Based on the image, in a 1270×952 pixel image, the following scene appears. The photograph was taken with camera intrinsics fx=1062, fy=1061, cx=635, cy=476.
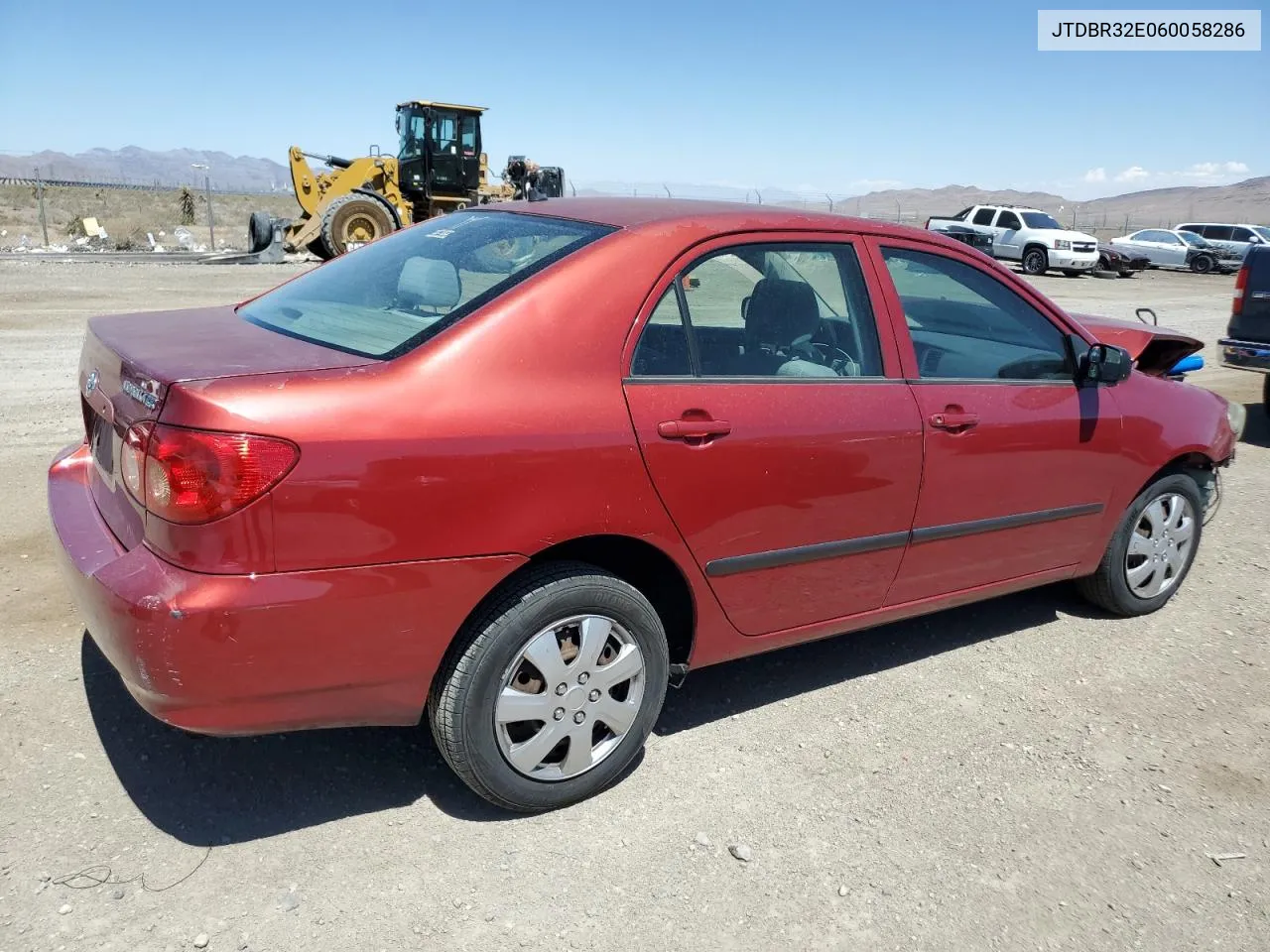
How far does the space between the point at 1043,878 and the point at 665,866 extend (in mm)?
1056

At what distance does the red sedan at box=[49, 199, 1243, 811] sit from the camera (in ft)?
8.36

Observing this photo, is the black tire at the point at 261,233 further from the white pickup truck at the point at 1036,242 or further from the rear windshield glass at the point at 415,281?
the rear windshield glass at the point at 415,281

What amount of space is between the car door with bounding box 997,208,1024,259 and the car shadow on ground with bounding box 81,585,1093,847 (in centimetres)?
2969

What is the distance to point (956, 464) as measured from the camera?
3742 millimetres

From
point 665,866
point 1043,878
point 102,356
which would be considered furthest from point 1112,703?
point 102,356

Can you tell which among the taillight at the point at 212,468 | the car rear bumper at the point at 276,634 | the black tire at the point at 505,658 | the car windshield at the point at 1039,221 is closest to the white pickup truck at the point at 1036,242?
the car windshield at the point at 1039,221

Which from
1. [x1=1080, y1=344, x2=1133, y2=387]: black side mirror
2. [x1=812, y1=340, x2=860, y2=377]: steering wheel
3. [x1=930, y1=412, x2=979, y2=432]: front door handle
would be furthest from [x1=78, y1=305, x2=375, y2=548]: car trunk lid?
[x1=1080, y1=344, x2=1133, y2=387]: black side mirror

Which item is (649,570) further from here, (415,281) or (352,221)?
(352,221)

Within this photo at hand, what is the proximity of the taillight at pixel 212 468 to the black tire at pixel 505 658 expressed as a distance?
0.71m

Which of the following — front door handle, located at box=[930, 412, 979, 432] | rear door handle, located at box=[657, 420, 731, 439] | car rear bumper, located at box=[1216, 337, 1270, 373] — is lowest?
car rear bumper, located at box=[1216, 337, 1270, 373]

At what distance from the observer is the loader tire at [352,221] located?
840 inches

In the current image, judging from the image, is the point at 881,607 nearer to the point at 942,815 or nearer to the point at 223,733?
the point at 942,815

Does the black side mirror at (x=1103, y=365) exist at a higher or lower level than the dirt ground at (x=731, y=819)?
higher

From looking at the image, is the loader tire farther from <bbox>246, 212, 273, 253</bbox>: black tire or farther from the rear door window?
the rear door window
